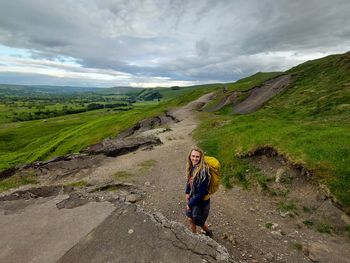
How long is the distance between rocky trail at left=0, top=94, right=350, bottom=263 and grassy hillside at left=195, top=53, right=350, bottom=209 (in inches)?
43.6

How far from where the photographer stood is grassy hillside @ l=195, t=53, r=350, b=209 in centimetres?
1507

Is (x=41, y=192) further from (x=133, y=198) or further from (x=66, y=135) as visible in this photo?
(x=66, y=135)

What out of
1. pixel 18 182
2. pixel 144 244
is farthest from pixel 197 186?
pixel 18 182

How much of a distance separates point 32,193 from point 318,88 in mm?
40935

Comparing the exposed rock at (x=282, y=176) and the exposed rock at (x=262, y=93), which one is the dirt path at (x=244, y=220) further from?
the exposed rock at (x=262, y=93)

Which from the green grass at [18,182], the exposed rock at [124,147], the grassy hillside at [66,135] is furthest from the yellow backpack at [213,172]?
the grassy hillside at [66,135]

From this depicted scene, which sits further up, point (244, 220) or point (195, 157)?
point (195, 157)

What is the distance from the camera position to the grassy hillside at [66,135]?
5431 centimetres

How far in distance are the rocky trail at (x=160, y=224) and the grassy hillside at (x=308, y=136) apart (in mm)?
1108

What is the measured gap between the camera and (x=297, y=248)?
11.2 m

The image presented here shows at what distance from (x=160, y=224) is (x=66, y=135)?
65.4 metres

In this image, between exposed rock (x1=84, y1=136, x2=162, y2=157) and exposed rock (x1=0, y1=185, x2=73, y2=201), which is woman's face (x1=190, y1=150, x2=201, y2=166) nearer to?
exposed rock (x1=0, y1=185, x2=73, y2=201)

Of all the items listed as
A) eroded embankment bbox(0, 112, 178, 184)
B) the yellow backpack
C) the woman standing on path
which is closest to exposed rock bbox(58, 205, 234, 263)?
the woman standing on path

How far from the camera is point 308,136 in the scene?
19312 mm
